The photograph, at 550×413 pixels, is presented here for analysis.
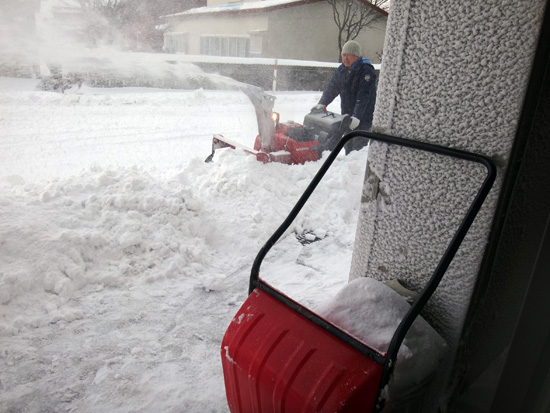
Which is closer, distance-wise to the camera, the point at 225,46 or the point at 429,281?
the point at 429,281

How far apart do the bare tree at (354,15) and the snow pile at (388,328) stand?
19.6 metres

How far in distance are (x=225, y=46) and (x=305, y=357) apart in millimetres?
21659

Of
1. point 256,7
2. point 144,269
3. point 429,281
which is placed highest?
point 256,7

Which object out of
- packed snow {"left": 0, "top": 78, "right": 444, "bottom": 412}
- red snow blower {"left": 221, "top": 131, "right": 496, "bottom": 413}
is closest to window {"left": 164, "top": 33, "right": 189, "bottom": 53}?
packed snow {"left": 0, "top": 78, "right": 444, "bottom": 412}

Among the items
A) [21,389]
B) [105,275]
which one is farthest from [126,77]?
[21,389]

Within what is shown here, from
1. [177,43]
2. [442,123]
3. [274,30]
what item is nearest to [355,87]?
[442,123]

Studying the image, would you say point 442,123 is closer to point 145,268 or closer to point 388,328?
point 388,328

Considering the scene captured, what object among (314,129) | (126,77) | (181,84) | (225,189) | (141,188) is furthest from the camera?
(181,84)

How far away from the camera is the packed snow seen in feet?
7.39

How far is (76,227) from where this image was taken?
3.33 metres

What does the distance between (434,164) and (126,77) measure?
482 inches

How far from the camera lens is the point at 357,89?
5.88 metres

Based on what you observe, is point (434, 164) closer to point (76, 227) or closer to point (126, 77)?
point (76, 227)

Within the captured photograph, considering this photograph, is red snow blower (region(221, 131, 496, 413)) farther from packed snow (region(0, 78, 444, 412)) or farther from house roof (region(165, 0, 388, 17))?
house roof (region(165, 0, 388, 17))
